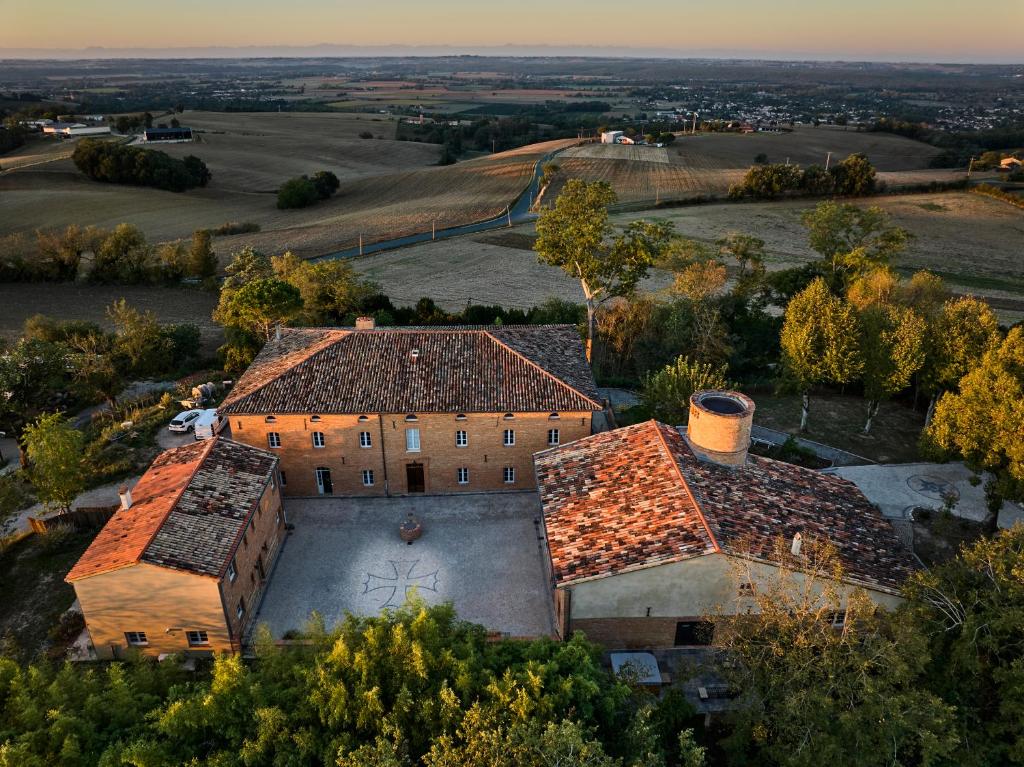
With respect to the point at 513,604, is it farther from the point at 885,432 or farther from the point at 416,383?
the point at 885,432

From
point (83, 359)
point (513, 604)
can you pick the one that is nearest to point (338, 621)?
point (513, 604)

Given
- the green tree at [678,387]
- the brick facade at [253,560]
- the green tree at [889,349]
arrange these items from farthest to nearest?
1. the green tree at [889,349]
2. the green tree at [678,387]
3. the brick facade at [253,560]

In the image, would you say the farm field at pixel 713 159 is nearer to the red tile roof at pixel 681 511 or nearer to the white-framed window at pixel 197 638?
the red tile roof at pixel 681 511

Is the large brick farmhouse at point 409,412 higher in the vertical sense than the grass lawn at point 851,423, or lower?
higher

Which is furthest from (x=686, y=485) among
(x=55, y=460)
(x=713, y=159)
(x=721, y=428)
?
(x=713, y=159)

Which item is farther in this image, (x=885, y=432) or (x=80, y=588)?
(x=885, y=432)

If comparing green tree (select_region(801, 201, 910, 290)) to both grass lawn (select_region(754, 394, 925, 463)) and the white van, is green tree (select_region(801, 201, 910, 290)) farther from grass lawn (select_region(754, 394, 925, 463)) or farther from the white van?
the white van

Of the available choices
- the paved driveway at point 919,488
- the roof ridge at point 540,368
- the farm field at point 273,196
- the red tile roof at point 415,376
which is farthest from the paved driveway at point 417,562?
the farm field at point 273,196

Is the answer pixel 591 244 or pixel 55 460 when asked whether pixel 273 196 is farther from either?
pixel 55 460
